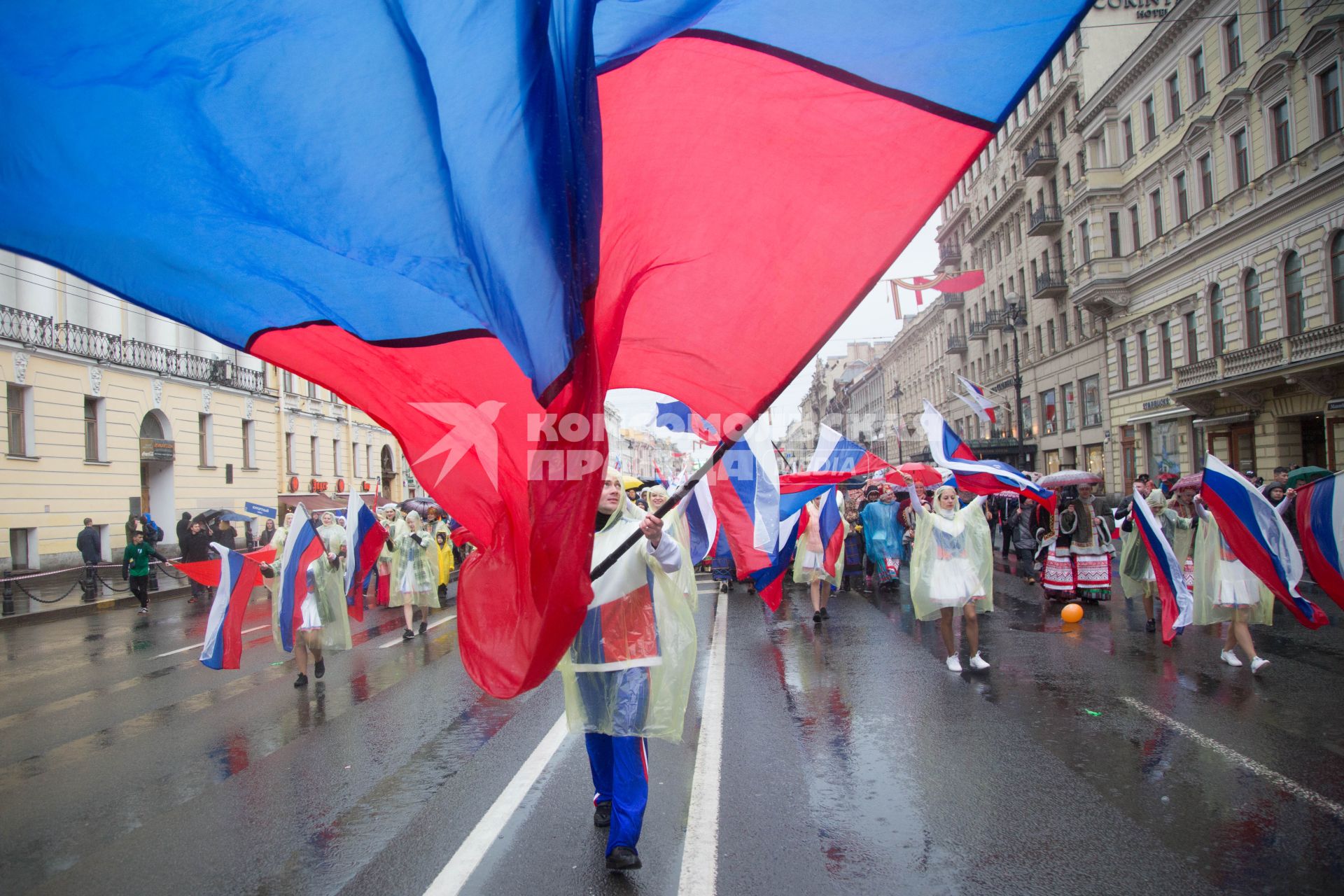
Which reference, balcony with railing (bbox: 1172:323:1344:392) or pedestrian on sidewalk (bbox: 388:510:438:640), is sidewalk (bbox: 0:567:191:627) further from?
balcony with railing (bbox: 1172:323:1344:392)

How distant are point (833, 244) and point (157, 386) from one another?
31.5 metres

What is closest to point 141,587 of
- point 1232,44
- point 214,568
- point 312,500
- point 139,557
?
point 139,557

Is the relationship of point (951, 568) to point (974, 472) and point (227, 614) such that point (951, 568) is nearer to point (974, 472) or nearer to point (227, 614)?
point (974, 472)

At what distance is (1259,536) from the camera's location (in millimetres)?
8320

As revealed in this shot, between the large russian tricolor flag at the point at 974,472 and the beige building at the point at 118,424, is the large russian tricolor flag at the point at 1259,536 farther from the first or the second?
the beige building at the point at 118,424

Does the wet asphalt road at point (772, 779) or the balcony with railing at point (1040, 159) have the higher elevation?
the balcony with railing at point (1040, 159)

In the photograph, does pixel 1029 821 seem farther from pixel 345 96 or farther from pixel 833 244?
pixel 345 96

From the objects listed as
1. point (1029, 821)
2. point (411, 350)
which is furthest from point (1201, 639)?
point (411, 350)

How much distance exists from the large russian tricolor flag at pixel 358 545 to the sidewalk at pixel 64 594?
31.9 ft

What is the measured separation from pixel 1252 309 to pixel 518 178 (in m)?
30.3

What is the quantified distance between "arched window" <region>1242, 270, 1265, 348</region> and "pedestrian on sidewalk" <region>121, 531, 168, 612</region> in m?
29.1

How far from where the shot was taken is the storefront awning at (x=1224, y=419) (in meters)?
27.0

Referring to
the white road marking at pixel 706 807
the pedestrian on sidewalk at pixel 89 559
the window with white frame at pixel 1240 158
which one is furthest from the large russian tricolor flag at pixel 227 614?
the window with white frame at pixel 1240 158

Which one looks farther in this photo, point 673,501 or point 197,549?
point 197,549
